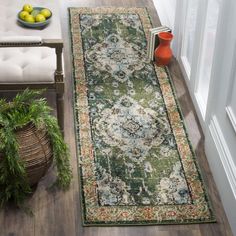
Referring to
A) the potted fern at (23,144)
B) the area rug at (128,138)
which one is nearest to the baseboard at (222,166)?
the area rug at (128,138)

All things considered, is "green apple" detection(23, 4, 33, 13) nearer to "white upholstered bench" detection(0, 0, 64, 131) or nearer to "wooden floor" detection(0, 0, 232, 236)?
"white upholstered bench" detection(0, 0, 64, 131)

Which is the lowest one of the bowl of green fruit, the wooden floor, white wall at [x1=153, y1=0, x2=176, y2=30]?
the wooden floor

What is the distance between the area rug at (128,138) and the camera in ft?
12.0

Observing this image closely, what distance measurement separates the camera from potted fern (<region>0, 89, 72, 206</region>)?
3.39m

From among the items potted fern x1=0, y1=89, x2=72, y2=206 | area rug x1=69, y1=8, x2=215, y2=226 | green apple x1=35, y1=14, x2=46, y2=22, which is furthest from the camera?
green apple x1=35, y1=14, x2=46, y2=22

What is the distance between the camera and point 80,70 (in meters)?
4.96

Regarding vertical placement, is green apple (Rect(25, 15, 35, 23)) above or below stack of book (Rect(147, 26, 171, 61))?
above

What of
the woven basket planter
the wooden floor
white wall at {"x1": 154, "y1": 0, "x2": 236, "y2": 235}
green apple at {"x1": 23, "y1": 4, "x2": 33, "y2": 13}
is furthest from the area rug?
green apple at {"x1": 23, "y1": 4, "x2": 33, "y2": 13}

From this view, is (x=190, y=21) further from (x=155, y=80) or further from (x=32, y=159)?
(x=32, y=159)

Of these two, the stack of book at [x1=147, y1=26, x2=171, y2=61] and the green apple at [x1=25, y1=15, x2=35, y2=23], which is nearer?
the green apple at [x1=25, y1=15, x2=35, y2=23]

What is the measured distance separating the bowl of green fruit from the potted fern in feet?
3.01

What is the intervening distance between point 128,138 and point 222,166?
79cm

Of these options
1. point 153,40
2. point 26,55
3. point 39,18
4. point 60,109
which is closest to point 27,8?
point 39,18

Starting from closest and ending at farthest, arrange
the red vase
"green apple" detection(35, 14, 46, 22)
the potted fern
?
the potted fern < "green apple" detection(35, 14, 46, 22) < the red vase
